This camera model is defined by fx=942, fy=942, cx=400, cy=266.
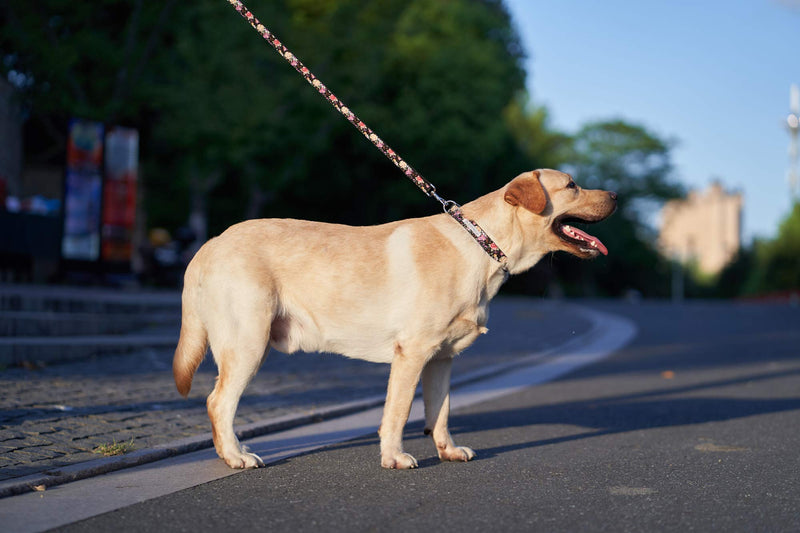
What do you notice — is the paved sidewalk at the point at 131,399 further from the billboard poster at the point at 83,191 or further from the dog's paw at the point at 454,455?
the billboard poster at the point at 83,191

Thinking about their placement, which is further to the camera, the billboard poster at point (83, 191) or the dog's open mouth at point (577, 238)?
the billboard poster at point (83, 191)

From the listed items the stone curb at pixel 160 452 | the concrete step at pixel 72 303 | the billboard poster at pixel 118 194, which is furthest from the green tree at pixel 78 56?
the stone curb at pixel 160 452

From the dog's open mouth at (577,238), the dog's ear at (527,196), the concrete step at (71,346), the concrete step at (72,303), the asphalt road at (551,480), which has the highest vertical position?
the dog's ear at (527,196)

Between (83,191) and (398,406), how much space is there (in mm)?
16273

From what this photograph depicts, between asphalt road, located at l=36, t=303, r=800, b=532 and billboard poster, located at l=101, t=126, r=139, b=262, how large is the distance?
13.9m

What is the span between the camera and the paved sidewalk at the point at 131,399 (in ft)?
18.5

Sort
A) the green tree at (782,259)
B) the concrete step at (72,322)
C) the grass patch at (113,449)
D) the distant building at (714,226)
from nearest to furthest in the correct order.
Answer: the grass patch at (113,449) < the concrete step at (72,322) < the green tree at (782,259) < the distant building at (714,226)

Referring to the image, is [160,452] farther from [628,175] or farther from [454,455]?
[628,175]

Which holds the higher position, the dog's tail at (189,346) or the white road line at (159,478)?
the dog's tail at (189,346)

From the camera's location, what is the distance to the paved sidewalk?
18.5 feet

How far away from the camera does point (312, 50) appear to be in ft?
104

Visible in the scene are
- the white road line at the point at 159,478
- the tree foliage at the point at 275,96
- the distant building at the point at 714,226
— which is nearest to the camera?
the white road line at the point at 159,478

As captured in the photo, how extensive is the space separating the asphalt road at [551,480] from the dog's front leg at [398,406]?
0.37ft

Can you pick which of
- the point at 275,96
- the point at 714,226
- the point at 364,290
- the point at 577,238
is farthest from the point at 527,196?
the point at 714,226
